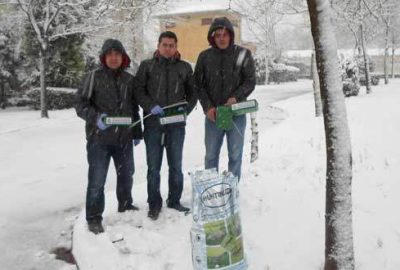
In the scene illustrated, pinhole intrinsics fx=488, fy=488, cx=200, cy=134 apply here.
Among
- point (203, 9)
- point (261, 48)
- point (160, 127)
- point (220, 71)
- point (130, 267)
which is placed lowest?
point (130, 267)

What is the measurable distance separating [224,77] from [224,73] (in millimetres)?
44

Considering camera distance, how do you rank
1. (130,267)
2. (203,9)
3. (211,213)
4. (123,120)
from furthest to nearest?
(203,9), (123,120), (130,267), (211,213)

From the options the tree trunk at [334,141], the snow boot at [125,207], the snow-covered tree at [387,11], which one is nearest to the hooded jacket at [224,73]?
the snow boot at [125,207]

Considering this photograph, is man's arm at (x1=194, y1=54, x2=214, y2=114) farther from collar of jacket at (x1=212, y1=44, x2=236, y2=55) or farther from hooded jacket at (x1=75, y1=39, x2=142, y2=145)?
hooded jacket at (x1=75, y1=39, x2=142, y2=145)

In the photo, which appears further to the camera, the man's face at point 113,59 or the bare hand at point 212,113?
the bare hand at point 212,113

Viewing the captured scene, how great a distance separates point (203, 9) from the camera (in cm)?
4681

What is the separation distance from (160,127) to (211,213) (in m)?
1.82

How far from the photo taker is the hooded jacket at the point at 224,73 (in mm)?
5383

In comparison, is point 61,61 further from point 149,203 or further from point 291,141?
point 149,203

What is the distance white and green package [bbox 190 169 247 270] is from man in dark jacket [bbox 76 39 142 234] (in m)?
1.69

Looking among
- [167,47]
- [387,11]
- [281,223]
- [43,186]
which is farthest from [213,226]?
[387,11]

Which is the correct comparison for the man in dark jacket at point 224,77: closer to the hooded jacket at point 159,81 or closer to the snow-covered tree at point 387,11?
the hooded jacket at point 159,81

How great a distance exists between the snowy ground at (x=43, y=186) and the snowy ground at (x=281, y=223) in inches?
13.9

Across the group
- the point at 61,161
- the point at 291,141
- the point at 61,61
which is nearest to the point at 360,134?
the point at 291,141
